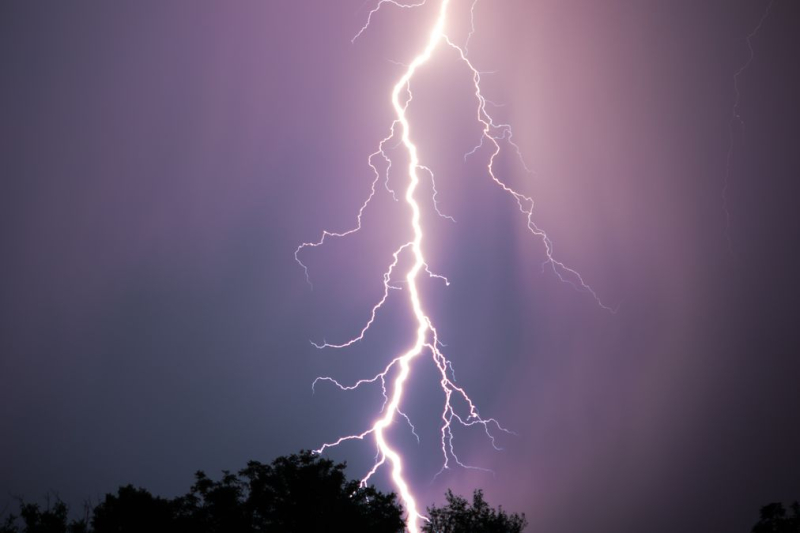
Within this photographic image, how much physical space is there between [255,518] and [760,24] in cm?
2528

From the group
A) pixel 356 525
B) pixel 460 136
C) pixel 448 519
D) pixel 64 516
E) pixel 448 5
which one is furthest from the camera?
pixel 460 136

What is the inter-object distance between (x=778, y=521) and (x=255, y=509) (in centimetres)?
1129

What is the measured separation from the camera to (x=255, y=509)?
946 cm

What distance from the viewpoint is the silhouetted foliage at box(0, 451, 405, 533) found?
8875 mm

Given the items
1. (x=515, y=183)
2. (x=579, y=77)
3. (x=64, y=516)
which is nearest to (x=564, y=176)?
(x=515, y=183)

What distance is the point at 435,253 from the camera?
19.8m

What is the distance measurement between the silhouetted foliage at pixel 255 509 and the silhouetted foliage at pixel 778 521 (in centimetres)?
794

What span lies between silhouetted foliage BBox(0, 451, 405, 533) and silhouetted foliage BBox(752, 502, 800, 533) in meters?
7.94

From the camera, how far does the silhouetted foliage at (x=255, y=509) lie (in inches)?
349

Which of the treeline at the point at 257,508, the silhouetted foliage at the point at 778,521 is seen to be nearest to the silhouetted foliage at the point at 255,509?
the treeline at the point at 257,508

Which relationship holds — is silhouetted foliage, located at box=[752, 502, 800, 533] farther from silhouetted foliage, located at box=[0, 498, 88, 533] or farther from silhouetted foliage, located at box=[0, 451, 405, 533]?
silhouetted foliage, located at box=[0, 498, 88, 533]

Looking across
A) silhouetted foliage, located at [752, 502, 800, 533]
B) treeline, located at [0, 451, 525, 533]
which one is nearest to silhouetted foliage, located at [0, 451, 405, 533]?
treeline, located at [0, 451, 525, 533]

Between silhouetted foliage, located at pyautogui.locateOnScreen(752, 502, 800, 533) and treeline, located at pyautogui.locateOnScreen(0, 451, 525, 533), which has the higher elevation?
treeline, located at pyautogui.locateOnScreen(0, 451, 525, 533)

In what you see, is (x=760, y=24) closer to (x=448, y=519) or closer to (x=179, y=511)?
(x=448, y=519)
